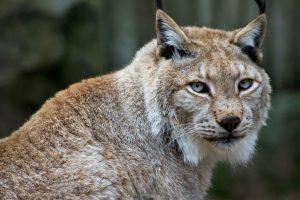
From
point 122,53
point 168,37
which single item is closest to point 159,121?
point 168,37

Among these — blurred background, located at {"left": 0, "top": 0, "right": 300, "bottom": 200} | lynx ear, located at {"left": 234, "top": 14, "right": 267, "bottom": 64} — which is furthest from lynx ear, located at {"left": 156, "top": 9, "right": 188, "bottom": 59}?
blurred background, located at {"left": 0, "top": 0, "right": 300, "bottom": 200}

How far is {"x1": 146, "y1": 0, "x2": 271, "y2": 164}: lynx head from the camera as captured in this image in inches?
257

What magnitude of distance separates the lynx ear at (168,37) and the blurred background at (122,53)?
3872mm

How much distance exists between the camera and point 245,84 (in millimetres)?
6668

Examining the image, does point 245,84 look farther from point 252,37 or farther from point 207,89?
point 252,37

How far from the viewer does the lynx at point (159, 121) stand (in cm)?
641

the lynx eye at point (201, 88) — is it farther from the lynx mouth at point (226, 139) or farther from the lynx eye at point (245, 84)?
the lynx mouth at point (226, 139)

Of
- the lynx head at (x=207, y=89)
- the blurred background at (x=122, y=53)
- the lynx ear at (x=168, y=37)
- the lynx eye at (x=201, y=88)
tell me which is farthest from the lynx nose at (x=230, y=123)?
the blurred background at (x=122, y=53)

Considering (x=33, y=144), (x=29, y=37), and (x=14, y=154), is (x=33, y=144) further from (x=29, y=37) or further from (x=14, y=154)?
(x=29, y=37)

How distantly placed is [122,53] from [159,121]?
5.63m

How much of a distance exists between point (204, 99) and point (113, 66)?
5645 mm

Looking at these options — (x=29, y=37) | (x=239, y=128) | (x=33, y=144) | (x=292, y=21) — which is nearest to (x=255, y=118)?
(x=239, y=128)

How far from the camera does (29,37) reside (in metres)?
10.5

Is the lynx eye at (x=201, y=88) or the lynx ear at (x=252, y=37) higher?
the lynx ear at (x=252, y=37)
